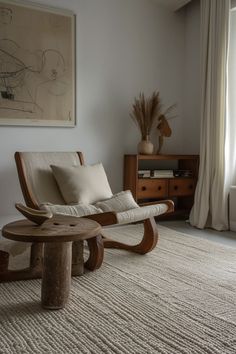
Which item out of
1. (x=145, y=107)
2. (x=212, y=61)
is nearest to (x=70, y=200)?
(x=145, y=107)

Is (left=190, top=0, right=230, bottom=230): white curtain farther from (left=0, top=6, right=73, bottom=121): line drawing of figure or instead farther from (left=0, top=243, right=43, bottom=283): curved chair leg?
(left=0, top=243, right=43, bottom=283): curved chair leg

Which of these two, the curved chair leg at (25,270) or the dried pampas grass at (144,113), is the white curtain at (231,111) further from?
the curved chair leg at (25,270)

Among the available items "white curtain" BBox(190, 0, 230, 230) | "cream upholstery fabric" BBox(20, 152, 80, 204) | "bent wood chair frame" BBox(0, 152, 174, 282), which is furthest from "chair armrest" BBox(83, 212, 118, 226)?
"white curtain" BBox(190, 0, 230, 230)

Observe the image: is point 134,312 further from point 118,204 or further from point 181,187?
point 181,187

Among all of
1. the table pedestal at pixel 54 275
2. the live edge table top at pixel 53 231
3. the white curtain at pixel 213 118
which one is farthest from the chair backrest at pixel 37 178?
the white curtain at pixel 213 118

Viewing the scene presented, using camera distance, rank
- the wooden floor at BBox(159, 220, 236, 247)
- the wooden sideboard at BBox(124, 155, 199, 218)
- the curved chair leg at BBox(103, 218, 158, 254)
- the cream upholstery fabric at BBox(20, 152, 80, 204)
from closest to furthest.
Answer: the curved chair leg at BBox(103, 218, 158, 254)
the cream upholstery fabric at BBox(20, 152, 80, 204)
the wooden floor at BBox(159, 220, 236, 247)
the wooden sideboard at BBox(124, 155, 199, 218)

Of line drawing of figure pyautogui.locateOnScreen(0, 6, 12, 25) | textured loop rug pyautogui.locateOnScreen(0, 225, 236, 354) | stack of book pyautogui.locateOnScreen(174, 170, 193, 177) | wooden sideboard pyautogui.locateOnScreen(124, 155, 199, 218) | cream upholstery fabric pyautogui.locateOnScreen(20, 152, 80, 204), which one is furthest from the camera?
stack of book pyautogui.locateOnScreen(174, 170, 193, 177)

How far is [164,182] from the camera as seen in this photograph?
12.6 ft

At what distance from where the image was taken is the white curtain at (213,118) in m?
3.50

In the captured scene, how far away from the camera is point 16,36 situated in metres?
3.30

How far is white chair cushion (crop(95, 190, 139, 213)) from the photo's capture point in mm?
2531

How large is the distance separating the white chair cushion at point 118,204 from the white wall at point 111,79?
114cm

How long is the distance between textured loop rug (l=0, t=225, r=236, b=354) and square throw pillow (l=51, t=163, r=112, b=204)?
0.51 meters

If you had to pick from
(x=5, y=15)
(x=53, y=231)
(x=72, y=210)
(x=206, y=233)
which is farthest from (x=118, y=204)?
(x=5, y=15)
